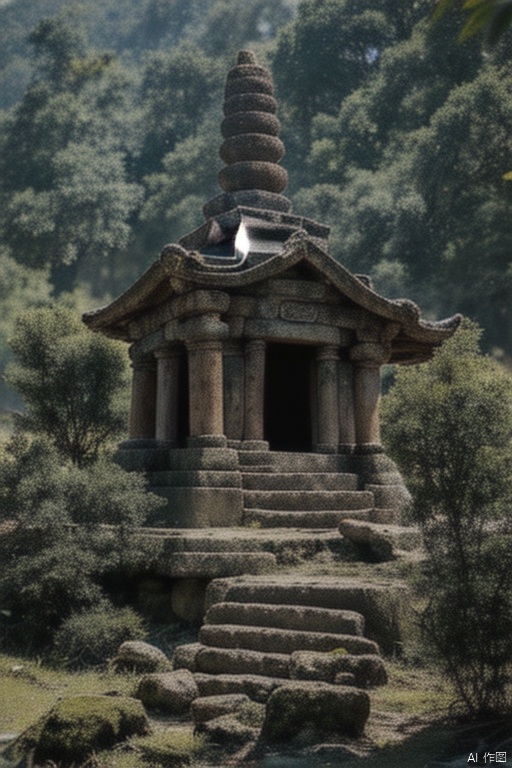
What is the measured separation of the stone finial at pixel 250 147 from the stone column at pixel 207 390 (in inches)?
114

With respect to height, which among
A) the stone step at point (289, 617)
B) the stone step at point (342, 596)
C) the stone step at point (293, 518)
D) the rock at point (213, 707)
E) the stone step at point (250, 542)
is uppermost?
the stone step at point (293, 518)

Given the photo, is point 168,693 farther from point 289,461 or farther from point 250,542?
point 289,461

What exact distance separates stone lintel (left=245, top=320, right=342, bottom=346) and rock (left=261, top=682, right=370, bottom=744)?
5.99 m

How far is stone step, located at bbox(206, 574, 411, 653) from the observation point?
7.21 m

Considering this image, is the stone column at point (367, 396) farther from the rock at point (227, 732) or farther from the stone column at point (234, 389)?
the rock at point (227, 732)

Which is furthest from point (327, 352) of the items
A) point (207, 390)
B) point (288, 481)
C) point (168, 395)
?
point (168, 395)

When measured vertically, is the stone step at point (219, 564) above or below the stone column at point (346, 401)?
below

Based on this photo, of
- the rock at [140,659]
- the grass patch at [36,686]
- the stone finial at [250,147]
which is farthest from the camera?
the stone finial at [250,147]

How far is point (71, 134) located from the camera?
44469 mm

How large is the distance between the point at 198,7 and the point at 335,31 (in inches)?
1404

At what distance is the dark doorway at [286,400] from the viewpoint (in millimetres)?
13648

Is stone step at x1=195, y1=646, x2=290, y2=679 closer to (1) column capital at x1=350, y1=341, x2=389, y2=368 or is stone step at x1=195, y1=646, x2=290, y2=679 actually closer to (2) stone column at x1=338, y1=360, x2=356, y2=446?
(2) stone column at x1=338, y1=360, x2=356, y2=446

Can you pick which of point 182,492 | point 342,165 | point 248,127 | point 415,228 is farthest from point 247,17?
point 182,492

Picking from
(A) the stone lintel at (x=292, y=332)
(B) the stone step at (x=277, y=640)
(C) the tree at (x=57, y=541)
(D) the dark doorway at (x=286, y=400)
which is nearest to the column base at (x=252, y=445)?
(A) the stone lintel at (x=292, y=332)
